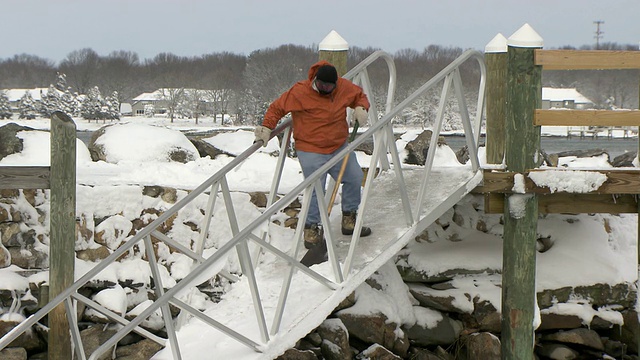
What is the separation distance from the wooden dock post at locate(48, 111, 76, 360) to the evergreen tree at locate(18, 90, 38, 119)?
70.0m

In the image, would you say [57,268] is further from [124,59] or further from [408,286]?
[124,59]

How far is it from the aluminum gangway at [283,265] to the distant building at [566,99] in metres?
72.0

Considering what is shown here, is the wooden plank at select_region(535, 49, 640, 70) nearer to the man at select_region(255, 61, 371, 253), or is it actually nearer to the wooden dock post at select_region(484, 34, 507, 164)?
the wooden dock post at select_region(484, 34, 507, 164)

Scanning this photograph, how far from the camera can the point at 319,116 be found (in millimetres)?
6246

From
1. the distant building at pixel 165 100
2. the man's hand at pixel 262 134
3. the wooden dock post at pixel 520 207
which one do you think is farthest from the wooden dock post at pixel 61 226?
the distant building at pixel 165 100

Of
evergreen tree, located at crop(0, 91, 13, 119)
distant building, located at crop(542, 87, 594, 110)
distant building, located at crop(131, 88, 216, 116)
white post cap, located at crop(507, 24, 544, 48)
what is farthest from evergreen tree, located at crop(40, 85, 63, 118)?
white post cap, located at crop(507, 24, 544, 48)

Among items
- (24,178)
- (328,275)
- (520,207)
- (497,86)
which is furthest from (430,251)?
(24,178)

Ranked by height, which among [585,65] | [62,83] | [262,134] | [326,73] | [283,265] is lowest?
[283,265]

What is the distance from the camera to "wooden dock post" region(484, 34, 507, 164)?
8.31 m

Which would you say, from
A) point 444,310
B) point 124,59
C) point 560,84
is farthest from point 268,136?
point 124,59

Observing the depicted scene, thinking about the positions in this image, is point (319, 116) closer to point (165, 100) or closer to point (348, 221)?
point (348, 221)

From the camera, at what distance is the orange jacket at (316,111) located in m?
6.23

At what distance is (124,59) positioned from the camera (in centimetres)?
8962

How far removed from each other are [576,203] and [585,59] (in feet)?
3.78
